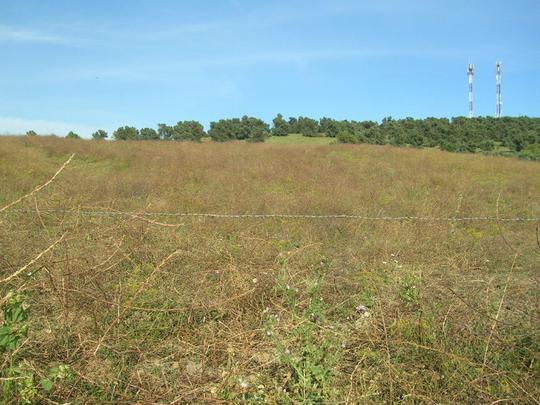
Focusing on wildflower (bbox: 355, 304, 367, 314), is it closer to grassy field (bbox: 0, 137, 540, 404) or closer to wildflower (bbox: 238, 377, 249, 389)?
grassy field (bbox: 0, 137, 540, 404)

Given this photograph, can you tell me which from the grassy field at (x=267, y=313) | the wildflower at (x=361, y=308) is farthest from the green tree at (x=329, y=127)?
the wildflower at (x=361, y=308)

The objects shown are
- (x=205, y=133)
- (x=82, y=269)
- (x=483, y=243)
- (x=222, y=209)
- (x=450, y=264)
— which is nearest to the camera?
(x=82, y=269)

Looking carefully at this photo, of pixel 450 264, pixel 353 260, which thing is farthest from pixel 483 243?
pixel 353 260

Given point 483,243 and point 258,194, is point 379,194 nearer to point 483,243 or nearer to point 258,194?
point 258,194

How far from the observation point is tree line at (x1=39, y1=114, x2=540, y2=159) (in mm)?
27859

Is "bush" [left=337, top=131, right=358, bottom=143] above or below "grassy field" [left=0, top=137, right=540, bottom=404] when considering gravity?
above

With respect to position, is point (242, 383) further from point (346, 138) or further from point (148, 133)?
point (148, 133)

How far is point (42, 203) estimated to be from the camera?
23.3 feet

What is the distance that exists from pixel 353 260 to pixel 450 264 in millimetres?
1031

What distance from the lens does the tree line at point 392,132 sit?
27.9m

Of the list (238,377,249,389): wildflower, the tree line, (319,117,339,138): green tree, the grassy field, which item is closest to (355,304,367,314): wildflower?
the grassy field

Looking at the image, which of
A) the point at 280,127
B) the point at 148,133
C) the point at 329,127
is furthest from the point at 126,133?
the point at 329,127

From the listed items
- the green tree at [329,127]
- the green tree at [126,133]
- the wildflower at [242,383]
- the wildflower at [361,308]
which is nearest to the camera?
the wildflower at [242,383]

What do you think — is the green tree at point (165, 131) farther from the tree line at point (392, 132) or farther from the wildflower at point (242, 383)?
the wildflower at point (242, 383)
